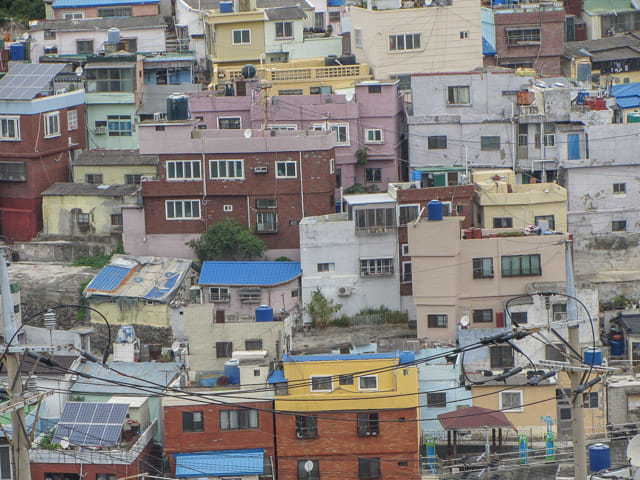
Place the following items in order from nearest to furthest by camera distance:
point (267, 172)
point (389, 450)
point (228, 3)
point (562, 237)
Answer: point (389, 450)
point (562, 237)
point (267, 172)
point (228, 3)

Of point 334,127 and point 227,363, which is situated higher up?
point 334,127

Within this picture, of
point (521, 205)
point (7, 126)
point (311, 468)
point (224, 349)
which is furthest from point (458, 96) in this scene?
point (311, 468)

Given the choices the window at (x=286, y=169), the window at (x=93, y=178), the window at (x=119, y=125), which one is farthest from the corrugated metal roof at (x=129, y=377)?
the window at (x=119, y=125)

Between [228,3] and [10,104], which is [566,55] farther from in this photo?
[10,104]

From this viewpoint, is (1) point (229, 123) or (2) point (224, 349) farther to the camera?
(1) point (229, 123)

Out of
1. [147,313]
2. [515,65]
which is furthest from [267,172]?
[515,65]

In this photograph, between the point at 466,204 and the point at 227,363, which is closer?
the point at 227,363

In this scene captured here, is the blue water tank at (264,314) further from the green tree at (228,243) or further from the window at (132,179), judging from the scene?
the window at (132,179)

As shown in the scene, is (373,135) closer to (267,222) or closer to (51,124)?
(267,222)
